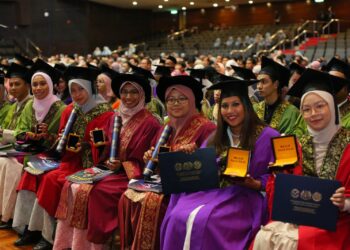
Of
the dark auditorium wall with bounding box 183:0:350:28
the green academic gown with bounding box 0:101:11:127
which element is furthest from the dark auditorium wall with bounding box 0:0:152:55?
the green academic gown with bounding box 0:101:11:127

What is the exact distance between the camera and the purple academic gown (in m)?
3.15

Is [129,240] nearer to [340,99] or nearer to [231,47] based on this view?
[340,99]

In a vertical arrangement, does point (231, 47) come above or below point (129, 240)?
above

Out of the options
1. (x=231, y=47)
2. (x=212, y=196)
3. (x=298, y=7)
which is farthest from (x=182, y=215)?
(x=298, y=7)

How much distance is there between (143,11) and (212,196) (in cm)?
3355

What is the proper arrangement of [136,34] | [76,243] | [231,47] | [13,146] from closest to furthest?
[76,243], [13,146], [231,47], [136,34]

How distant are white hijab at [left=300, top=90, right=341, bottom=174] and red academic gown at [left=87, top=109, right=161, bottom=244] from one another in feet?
5.41

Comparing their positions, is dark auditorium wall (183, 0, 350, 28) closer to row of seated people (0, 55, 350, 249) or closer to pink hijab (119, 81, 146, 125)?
row of seated people (0, 55, 350, 249)

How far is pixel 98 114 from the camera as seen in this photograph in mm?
4828

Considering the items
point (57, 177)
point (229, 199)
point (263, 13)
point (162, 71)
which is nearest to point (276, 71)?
point (229, 199)

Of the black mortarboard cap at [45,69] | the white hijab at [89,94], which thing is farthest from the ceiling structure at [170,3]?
the white hijab at [89,94]

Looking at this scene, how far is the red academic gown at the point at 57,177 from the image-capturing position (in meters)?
4.50

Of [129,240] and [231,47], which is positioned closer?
[129,240]

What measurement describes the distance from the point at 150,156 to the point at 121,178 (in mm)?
470
